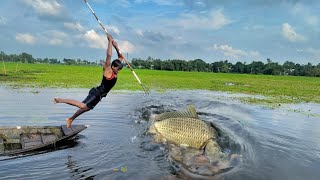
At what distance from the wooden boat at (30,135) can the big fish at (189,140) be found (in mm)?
2536

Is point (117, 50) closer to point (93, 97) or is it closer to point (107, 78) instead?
point (107, 78)

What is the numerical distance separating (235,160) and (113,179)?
3.43 meters

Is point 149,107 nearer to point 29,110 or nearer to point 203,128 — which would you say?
point 29,110

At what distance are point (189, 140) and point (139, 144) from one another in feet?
5.11

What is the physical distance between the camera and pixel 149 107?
744 inches

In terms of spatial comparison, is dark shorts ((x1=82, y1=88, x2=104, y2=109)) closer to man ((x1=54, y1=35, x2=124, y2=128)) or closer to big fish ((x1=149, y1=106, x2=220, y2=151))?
man ((x1=54, y1=35, x2=124, y2=128))

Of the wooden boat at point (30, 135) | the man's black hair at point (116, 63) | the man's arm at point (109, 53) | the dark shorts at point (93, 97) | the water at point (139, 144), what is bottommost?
the water at point (139, 144)

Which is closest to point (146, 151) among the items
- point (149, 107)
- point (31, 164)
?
point (31, 164)

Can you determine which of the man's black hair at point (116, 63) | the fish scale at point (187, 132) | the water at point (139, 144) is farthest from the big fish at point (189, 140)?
the man's black hair at point (116, 63)

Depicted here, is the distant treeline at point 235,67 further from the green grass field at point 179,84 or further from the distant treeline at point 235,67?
the green grass field at point 179,84

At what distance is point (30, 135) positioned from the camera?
32.7 feet

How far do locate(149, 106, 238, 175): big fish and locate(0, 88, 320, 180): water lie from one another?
41 centimetres

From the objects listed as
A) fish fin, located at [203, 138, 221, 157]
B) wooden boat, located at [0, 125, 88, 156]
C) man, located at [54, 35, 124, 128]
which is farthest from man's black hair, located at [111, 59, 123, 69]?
fish fin, located at [203, 138, 221, 157]

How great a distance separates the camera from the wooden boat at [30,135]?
9.38 m
